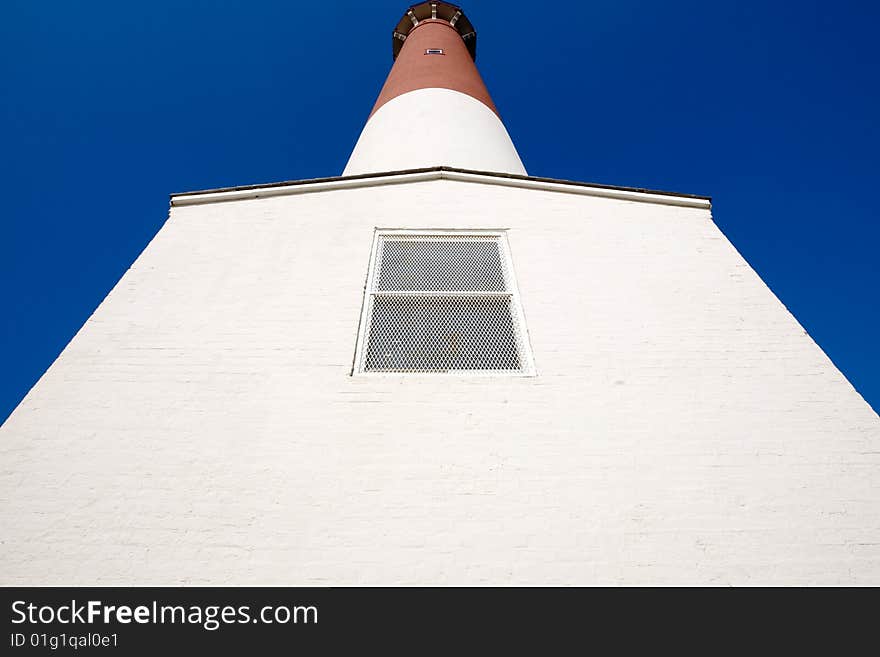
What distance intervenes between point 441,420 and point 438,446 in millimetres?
210

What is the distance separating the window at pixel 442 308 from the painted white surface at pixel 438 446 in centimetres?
17

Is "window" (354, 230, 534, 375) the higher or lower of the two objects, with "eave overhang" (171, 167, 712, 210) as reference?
lower

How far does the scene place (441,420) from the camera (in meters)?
3.58

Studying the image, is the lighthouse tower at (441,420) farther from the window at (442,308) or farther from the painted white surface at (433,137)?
the painted white surface at (433,137)

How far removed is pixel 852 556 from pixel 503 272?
3.14 metres

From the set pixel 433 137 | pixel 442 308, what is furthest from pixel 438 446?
pixel 433 137

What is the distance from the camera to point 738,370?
3986 mm

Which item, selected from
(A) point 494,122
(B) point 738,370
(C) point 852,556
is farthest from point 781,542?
(A) point 494,122

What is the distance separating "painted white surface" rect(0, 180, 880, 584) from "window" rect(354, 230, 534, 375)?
0.17 meters

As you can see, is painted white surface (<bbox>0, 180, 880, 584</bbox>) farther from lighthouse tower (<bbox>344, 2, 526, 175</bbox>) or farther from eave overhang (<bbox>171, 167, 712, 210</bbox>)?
A: lighthouse tower (<bbox>344, 2, 526, 175</bbox>)

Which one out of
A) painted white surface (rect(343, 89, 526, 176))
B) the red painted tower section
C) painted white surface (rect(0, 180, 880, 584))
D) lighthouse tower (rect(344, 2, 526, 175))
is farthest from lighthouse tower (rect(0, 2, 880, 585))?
the red painted tower section

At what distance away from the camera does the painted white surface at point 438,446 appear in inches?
115

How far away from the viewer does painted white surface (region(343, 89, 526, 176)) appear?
8609 mm
